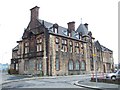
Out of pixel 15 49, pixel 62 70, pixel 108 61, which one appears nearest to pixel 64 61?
pixel 62 70

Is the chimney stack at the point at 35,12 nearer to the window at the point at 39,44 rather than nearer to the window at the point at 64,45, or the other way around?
the window at the point at 39,44

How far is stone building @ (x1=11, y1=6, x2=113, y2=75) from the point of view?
40281mm

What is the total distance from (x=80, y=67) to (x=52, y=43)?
11.3 m

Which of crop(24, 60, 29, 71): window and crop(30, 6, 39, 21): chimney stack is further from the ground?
crop(30, 6, 39, 21): chimney stack

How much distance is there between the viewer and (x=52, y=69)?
39.6 meters

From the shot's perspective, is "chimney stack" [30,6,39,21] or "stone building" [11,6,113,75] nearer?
"stone building" [11,6,113,75]

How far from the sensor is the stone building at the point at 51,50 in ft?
132

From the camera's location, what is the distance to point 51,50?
132ft

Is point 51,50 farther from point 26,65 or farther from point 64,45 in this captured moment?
point 26,65

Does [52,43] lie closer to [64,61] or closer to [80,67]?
[64,61]

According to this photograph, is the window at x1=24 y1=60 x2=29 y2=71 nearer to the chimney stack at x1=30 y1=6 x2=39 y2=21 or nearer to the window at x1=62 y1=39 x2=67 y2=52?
the window at x1=62 y1=39 x2=67 y2=52

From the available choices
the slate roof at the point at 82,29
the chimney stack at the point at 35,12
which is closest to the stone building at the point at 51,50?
the chimney stack at the point at 35,12

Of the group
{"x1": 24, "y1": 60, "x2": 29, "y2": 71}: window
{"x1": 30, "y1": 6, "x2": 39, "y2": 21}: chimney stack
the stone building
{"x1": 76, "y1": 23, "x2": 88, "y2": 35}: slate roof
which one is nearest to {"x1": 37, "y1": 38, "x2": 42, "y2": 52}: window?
the stone building

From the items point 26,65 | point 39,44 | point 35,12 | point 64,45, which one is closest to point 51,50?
point 39,44
